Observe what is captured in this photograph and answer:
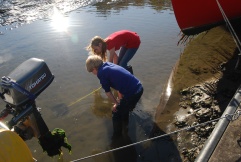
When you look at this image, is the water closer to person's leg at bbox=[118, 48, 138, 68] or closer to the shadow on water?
the shadow on water

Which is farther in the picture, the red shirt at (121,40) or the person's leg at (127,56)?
the person's leg at (127,56)

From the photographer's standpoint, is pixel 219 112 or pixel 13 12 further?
pixel 13 12

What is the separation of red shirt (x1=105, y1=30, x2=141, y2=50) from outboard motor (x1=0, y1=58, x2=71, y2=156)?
5.28 feet

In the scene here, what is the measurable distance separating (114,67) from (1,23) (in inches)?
295

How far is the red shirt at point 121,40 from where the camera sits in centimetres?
496

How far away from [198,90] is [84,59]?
317 centimetres

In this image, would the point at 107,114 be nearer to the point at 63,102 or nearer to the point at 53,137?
the point at 63,102

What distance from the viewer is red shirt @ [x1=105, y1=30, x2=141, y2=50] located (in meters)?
4.96

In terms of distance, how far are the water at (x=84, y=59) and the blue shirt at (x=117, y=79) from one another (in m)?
0.97

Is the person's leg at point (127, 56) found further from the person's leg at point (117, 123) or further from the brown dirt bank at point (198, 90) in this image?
the person's leg at point (117, 123)

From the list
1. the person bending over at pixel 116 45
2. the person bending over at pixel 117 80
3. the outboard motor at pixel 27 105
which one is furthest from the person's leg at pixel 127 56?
the outboard motor at pixel 27 105

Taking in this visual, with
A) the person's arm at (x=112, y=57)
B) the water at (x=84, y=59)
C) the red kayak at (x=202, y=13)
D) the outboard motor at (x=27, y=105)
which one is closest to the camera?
the outboard motor at (x=27, y=105)

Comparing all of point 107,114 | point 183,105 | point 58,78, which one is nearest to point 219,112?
point 183,105

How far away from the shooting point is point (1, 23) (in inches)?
387
